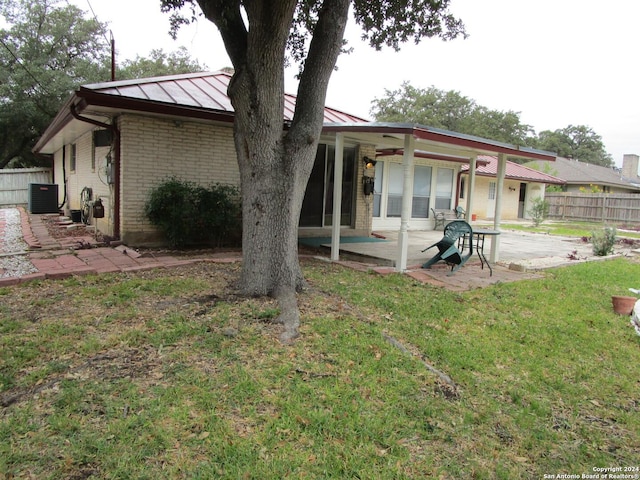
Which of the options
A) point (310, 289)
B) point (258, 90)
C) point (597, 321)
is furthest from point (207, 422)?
point (597, 321)

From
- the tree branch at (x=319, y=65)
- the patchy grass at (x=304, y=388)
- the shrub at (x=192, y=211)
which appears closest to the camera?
the patchy grass at (x=304, y=388)

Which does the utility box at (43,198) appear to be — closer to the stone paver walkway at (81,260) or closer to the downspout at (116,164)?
the stone paver walkway at (81,260)

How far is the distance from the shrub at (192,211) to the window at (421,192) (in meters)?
7.73

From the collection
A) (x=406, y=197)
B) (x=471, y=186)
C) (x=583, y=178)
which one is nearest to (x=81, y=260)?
(x=406, y=197)

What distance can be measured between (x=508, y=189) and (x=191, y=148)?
20.1 meters

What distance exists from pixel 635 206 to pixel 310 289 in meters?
23.5

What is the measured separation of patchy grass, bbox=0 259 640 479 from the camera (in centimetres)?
223

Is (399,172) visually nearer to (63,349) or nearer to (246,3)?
(246,3)

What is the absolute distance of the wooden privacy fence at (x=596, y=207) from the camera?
21.8m

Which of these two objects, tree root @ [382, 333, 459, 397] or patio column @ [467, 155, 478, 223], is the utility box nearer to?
patio column @ [467, 155, 478, 223]

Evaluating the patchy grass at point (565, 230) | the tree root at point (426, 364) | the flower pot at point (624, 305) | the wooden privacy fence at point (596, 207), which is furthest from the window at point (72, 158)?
the wooden privacy fence at point (596, 207)

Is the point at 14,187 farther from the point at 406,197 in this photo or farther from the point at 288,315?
the point at 288,315

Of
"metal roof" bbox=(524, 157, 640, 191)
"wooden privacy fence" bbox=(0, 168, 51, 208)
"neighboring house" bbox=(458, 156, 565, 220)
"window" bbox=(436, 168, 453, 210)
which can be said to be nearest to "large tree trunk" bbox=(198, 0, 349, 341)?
"window" bbox=(436, 168, 453, 210)

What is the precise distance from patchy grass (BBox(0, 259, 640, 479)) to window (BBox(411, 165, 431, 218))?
9.61 meters
